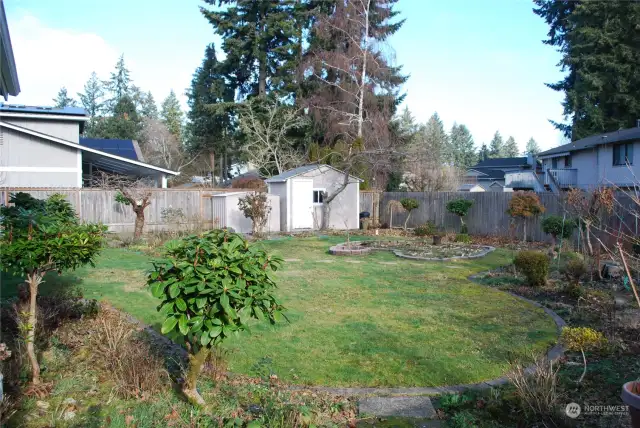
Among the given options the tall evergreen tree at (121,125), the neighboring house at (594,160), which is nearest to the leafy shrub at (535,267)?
the neighboring house at (594,160)

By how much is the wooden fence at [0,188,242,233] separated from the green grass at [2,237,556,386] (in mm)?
7736

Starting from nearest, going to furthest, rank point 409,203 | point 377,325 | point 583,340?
point 583,340, point 377,325, point 409,203

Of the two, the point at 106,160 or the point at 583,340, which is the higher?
the point at 106,160

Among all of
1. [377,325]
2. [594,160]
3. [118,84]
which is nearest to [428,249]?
[377,325]

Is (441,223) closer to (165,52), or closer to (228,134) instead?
(165,52)

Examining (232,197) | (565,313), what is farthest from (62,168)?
(565,313)

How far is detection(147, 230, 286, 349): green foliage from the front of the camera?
3279mm

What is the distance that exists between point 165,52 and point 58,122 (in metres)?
10.9

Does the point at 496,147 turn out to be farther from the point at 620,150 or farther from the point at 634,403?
the point at 634,403

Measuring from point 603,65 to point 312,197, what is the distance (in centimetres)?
2148

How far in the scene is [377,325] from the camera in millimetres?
6652

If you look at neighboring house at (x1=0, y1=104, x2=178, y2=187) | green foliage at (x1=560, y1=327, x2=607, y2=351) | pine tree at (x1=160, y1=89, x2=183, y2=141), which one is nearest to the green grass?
green foliage at (x1=560, y1=327, x2=607, y2=351)

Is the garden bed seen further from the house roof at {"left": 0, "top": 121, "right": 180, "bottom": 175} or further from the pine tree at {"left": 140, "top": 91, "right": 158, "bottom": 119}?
the pine tree at {"left": 140, "top": 91, "right": 158, "bottom": 119}

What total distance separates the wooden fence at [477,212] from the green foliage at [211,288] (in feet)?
47.6
